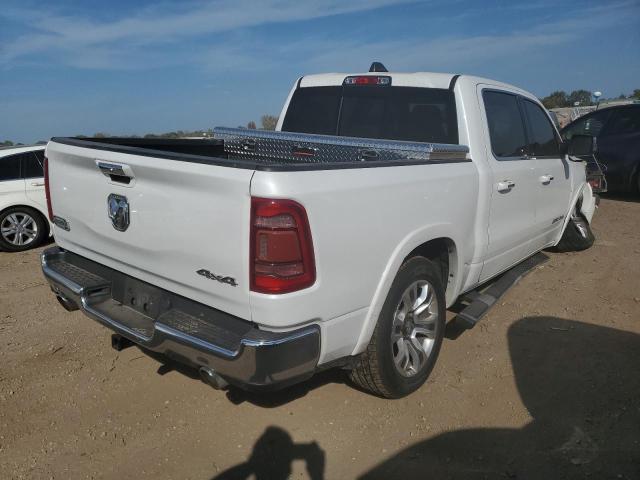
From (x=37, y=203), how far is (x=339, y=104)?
530 cm

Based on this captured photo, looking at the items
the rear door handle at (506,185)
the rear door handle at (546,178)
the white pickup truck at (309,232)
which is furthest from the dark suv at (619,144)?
the rear door handle at (506,185)

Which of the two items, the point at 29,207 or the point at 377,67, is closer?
the point at 377,67

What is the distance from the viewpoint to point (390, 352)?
2838 mm

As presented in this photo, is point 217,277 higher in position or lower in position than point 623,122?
lower

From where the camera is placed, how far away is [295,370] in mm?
2270

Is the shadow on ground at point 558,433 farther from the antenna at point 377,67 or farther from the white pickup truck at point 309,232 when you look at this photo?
the antenna at point 377,67

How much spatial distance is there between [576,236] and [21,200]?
739 cm

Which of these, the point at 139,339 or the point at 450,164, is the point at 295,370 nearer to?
the point at 139,339

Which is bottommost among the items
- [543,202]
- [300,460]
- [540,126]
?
[300,460]

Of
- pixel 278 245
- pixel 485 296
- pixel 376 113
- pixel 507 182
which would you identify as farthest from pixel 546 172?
pixel 278 245

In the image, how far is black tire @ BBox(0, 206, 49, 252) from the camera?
23.5 feet

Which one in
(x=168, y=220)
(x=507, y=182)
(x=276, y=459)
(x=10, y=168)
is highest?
(x=507, y=182)

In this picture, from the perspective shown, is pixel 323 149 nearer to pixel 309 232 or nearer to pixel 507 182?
pixel 507 182

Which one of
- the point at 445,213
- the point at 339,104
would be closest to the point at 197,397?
the point at 445,213
